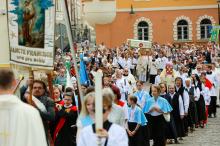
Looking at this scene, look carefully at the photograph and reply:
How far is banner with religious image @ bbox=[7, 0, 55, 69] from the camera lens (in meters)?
10.1

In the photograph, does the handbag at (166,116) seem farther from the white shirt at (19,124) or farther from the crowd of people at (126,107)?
the white shirt at (19,124)

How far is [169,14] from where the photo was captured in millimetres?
69062

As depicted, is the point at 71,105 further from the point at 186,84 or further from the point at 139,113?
the point at 186,84

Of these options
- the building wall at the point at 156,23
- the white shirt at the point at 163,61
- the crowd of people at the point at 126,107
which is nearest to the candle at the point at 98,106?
the crowd of people at the point at 126,107

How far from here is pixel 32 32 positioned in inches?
401

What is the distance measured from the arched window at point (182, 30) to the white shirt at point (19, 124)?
61876 millimetres

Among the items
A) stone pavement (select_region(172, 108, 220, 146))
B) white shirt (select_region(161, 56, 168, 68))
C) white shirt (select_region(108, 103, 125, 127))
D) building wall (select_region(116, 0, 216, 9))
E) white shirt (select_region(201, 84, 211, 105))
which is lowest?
stone pavement (select_region(172, 108, 220, 146))

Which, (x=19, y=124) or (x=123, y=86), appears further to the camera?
(x=123, y=86)

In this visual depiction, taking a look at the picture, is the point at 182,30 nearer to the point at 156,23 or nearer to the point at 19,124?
the point at 156,23

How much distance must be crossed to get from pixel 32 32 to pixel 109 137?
3293mm

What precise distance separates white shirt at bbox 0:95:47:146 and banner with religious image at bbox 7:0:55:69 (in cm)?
259

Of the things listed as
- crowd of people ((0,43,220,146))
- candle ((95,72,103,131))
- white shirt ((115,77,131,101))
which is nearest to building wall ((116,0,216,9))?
crowd of people ((0,43,220,146))

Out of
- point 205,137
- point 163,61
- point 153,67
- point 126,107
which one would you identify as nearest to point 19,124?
point 126,107

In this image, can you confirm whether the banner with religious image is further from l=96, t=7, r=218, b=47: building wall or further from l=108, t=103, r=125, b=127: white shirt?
l=96, t=7, r=218, b=47: building wall
